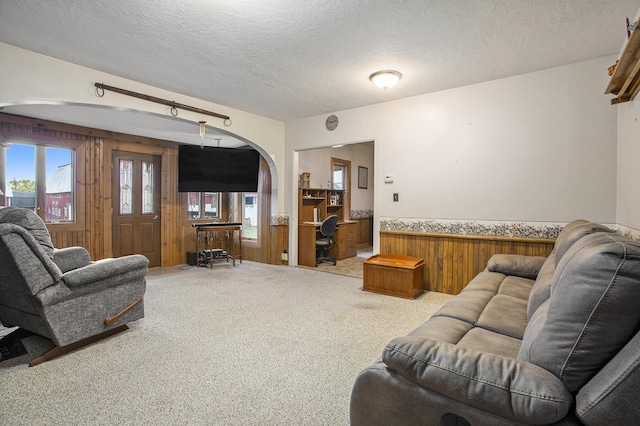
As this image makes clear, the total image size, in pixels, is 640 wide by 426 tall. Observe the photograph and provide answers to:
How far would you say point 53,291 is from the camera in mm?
2244

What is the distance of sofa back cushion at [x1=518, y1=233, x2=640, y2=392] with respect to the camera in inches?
34.0

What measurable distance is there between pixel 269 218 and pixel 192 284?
1978mm

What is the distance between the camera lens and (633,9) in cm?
237

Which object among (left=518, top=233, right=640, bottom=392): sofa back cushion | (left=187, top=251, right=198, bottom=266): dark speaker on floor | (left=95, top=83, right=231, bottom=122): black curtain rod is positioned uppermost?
(left=95, top=83, right=231, bottom=122): black curtain rod

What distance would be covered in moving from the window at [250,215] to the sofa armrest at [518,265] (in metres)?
4.58

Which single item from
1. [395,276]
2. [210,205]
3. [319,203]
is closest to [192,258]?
[210,205]

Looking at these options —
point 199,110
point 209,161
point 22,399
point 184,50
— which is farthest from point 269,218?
point 22,399

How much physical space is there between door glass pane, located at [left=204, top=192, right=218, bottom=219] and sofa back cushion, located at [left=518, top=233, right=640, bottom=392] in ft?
21.7

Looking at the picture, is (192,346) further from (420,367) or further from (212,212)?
(212,212)

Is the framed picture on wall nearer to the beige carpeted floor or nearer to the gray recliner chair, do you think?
the beige carpeted floor

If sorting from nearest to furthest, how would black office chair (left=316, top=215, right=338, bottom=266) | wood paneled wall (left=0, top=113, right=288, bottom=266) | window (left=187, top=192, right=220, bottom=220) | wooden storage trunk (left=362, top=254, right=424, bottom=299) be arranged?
wooden storage trunk (left=362, top=254, right=424, bottom=299)
wood paneled wall (left=0, top=113, right=288, bottom=266)
black office chair (left=316, top=215, right=338, bottom=266)
window (left=187, top=192, right=220, bottom=220)

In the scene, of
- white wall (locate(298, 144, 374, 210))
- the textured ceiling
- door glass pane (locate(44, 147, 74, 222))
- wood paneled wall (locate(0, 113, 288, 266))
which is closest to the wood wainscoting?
the textured ceiling

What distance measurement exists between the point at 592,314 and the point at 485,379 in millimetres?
360

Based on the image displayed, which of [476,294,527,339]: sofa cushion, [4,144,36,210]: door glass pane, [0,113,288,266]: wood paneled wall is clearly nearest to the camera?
[476,294,527,339]: sofa cushion
